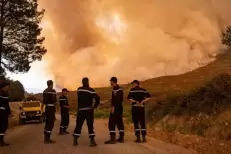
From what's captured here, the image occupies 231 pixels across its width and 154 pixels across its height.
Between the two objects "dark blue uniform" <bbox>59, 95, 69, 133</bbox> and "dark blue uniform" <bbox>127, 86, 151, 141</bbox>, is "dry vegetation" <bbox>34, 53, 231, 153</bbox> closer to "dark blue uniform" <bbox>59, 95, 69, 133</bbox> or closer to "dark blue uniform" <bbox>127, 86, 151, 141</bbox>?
"dark blue uniform" <bbox>127, 86, 151, 141</bbox>

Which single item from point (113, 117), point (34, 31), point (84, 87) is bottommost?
point (113, 117)

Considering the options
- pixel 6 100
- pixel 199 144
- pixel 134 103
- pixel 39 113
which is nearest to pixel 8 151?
pixel 6 100

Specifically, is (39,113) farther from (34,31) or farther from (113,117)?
(113,117)

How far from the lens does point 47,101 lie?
15.2 meters

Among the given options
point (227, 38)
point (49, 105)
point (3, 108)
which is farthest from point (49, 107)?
point (227, 38)

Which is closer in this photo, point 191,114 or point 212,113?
point 212,113

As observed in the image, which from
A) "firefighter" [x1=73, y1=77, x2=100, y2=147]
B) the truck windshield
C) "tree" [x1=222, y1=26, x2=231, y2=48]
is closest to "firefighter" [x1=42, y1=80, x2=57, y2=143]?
"firefighter" [x1=73, y1=77, x2=100, y2=147]

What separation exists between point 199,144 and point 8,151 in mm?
6793

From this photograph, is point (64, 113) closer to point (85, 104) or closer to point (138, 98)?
point (138, 98)

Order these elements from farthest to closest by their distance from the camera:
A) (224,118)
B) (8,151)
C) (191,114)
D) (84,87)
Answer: (191,114), (224,118), (84,87), (8,151)

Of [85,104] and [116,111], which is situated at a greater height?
[85,104]

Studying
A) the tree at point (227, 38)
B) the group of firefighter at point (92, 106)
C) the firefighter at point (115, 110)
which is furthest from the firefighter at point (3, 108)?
the tree at point (227, 38)

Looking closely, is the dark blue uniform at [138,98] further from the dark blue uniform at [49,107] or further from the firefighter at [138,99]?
the dark blue uniform at [49,107]

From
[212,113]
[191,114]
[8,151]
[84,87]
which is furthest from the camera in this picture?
[191,114]
